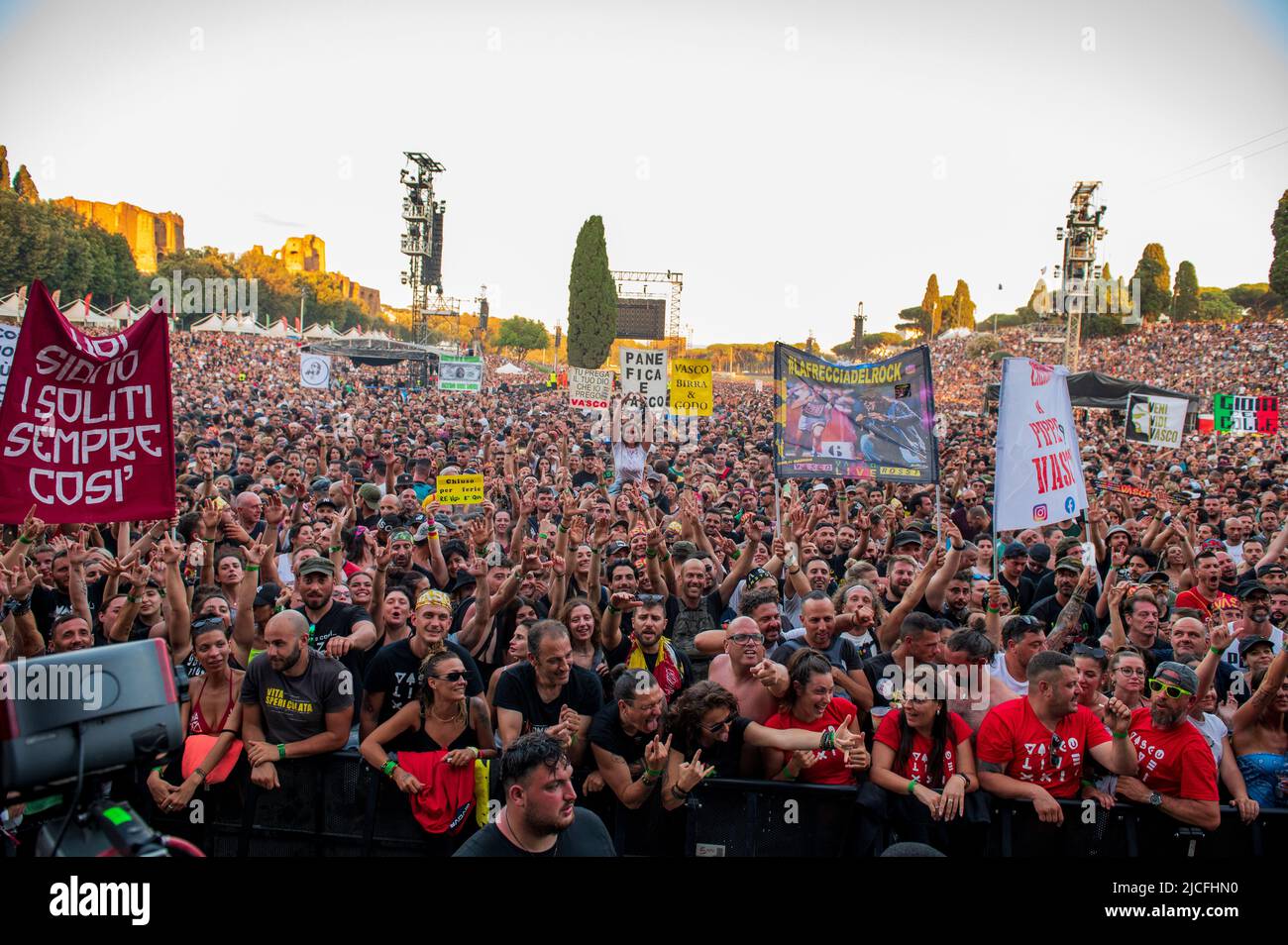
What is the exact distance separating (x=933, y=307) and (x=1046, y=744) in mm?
122584

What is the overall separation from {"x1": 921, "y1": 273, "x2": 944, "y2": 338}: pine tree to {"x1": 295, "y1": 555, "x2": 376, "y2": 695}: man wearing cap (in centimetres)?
11649

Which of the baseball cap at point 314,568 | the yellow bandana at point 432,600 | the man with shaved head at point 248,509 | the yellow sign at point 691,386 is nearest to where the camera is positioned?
the yellow bandana at point 432,600

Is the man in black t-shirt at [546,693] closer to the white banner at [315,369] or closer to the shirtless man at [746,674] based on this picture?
the shirtless man at [746,674]

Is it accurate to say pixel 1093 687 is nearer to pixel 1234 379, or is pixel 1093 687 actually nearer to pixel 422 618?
pixel 422 618

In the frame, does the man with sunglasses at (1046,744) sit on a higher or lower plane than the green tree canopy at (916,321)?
lower

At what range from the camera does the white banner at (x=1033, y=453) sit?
7676 mm

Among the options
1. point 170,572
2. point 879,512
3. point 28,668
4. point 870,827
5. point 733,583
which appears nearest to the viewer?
point 28,668

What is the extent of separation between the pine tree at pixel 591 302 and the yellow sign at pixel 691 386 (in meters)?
47.7

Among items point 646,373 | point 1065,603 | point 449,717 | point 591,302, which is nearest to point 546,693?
point 449,717

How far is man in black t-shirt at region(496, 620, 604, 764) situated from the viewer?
462 centimetres

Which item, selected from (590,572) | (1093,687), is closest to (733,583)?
(590,572)

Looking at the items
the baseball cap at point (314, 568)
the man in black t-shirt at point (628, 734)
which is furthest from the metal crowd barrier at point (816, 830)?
the baseball cap at point (314, 568)
